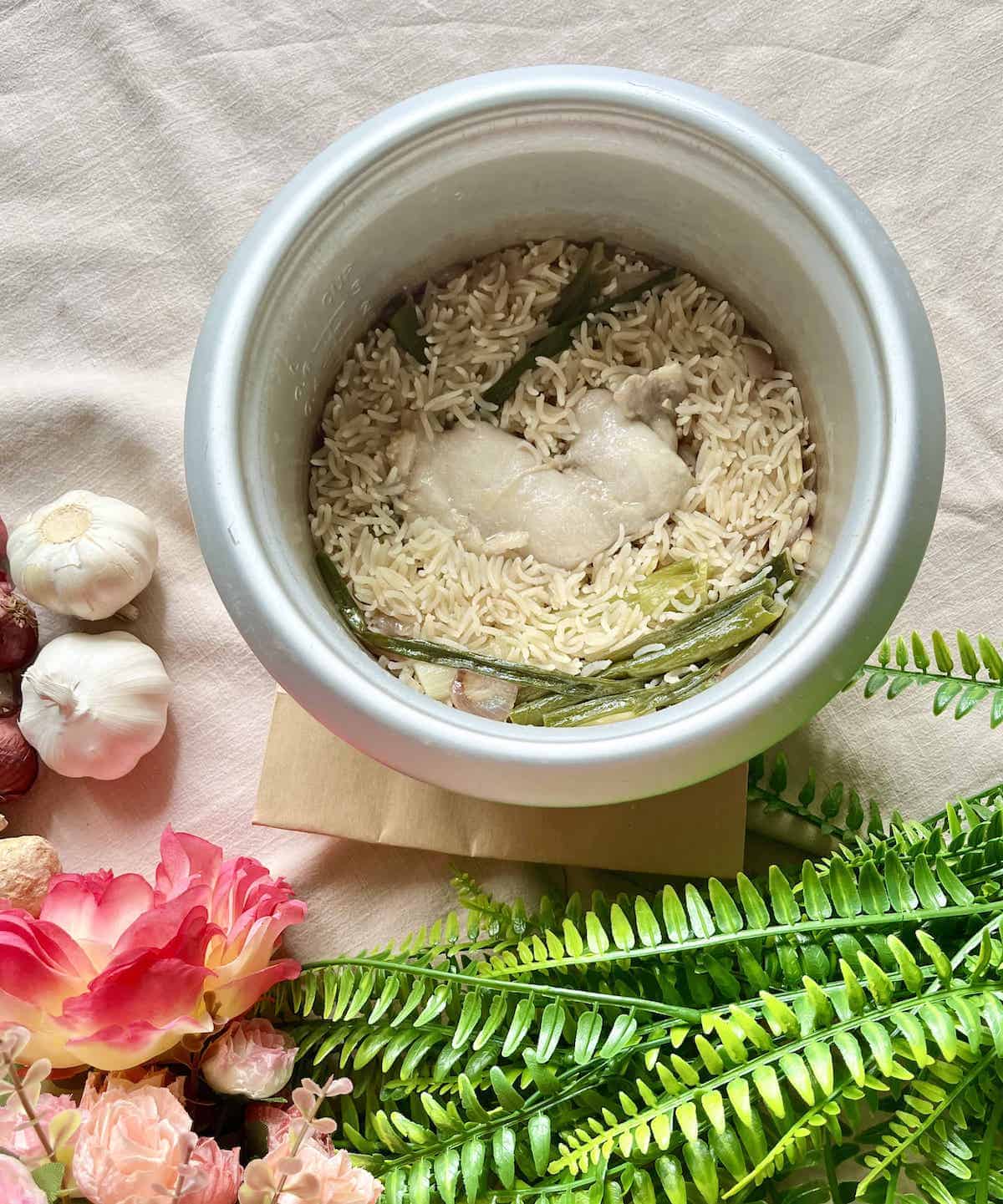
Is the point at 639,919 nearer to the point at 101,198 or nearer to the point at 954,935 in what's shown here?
the point at 954,935

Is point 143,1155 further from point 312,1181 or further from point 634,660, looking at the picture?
point 634,660

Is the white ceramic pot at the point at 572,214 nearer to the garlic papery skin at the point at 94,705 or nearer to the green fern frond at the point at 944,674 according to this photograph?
the green fern frond at the point at 944,674

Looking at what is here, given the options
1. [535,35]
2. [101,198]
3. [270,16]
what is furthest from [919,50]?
[101,198]

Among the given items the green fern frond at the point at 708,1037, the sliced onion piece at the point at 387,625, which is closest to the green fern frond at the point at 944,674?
the green fern frond at the point at 708,1037

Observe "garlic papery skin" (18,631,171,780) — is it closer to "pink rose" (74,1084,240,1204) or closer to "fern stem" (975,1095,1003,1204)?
"pink rose" (74,1084,240,1204)

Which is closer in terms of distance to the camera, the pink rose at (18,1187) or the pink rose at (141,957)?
the pink rose at (18,1187)

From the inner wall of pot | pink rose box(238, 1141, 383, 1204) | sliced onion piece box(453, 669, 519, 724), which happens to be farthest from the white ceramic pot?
pink rose box(238, 1141, 383, 1204)

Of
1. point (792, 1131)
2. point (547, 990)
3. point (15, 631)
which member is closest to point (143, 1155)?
point (547, 990)
